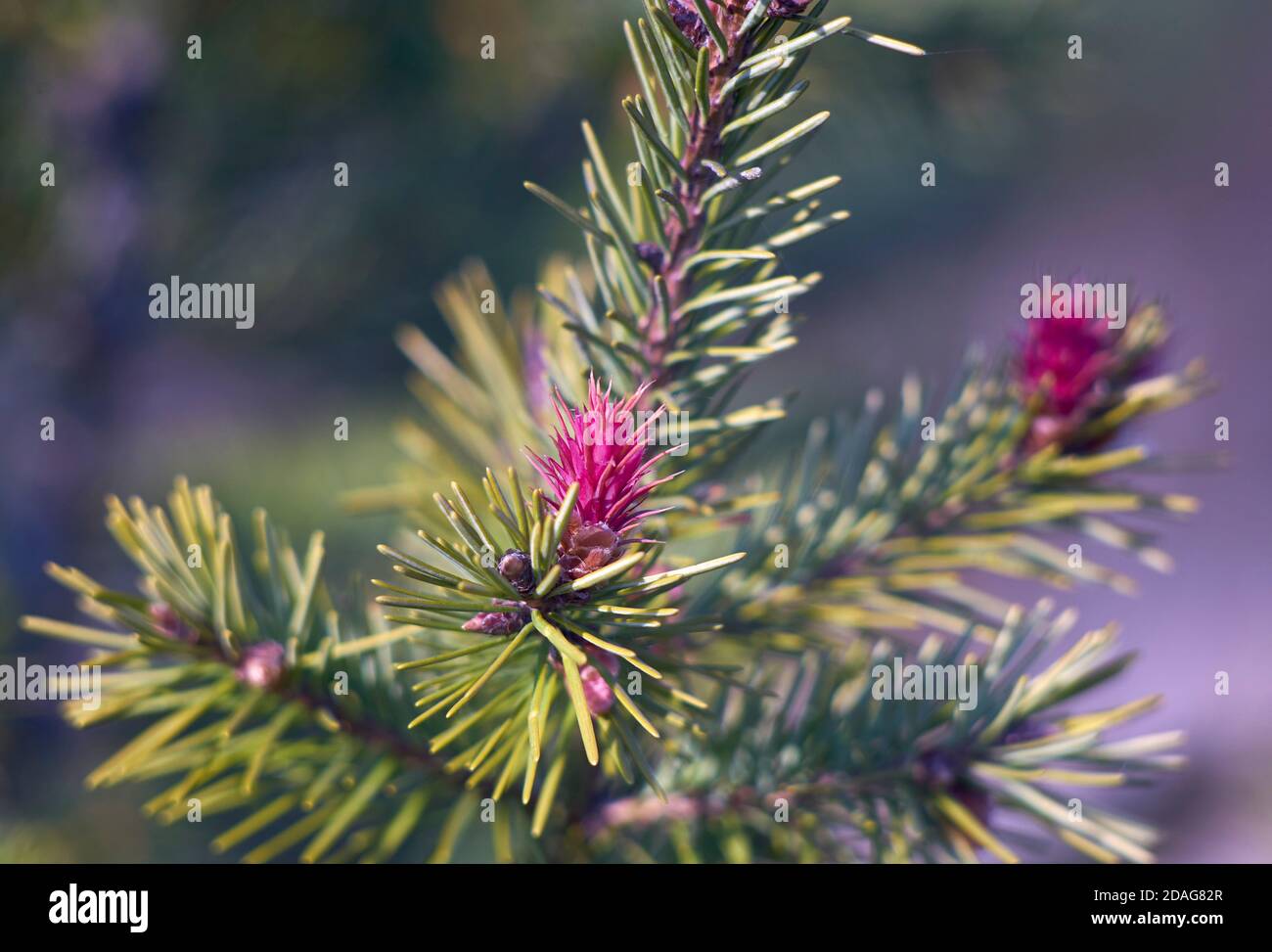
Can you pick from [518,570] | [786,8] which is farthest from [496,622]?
[786,8]

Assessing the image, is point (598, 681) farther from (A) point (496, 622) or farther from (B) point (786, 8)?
(B) point (786, 8)

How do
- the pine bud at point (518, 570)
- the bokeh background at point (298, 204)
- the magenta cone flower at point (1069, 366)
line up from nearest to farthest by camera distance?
the pine bud at point (518, 570) → the magenta cone flower at point (1069, 366) → the bokeh background at point (298, 204)

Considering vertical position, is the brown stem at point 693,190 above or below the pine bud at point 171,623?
above

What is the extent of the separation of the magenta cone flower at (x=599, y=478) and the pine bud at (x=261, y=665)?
0.15m

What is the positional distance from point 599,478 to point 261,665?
0.17 meters

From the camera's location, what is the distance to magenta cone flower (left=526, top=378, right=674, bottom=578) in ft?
1.03

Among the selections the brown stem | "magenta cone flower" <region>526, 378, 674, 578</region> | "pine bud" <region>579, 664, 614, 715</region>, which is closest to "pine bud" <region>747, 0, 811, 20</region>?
the brown stem

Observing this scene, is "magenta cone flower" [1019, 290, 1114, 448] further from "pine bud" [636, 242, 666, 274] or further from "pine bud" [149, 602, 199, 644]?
"pine bud" [149, 602, 199, 644]

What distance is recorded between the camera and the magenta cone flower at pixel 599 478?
314 mm

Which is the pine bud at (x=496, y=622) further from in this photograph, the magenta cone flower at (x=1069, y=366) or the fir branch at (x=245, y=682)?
the magenta cone flower at (x=1069, y=366)

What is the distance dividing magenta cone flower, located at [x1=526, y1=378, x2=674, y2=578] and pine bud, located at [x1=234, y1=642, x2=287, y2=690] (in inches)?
5.9

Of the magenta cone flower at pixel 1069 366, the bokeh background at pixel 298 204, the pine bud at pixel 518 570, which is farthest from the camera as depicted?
the bokeh background at pixel 298 204

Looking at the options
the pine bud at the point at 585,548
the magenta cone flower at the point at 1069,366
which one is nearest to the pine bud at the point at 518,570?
the pine bud at the point at 585,548

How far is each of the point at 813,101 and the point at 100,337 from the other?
62 centimetres
